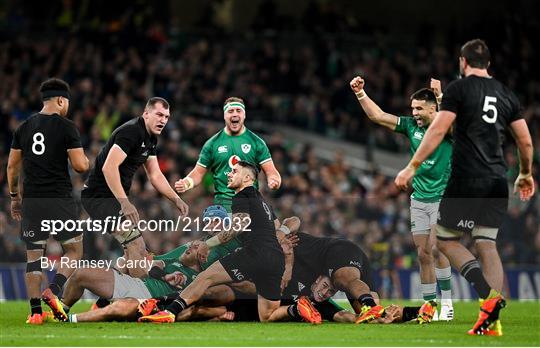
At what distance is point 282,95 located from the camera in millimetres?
28547

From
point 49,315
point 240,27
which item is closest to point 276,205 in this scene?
point 49,315

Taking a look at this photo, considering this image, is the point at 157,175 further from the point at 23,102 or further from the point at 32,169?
the point at 23,102

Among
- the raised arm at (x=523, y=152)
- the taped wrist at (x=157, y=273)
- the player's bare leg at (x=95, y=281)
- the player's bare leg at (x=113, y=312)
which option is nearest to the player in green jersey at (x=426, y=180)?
the raised arm at (x=523, y=152)

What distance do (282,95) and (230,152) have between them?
1467 cm

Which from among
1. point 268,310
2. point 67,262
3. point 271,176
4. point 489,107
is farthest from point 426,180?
point 67,262

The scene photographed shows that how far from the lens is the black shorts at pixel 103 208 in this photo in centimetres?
1289

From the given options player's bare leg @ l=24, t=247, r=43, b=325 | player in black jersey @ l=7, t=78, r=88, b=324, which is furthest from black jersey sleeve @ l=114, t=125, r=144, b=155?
player's bare leg @ l=24, t=247, r=43, b=325

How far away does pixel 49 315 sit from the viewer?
12445 mm

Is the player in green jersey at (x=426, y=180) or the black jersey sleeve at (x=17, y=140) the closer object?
the black jersey sleeve at (x=17, y=140)

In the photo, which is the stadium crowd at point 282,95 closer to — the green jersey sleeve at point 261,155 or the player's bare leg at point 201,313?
the green jersey sleeve at point 261,155

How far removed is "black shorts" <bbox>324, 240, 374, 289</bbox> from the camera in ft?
41.5

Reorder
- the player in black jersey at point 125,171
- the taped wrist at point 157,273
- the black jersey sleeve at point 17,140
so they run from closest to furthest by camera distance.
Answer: the black jersey sleeve at point 17,140 → the player in black jersey at point 125,171 → the taped wrist at point 157,273

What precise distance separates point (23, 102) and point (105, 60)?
3267 millimetres

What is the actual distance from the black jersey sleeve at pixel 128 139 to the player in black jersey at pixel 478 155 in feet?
11.7
